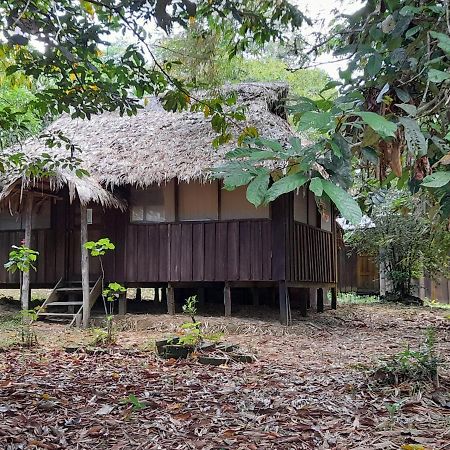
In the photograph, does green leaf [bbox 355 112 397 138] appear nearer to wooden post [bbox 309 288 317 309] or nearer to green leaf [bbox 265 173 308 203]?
green leaf [bbox 265 173 308 203]

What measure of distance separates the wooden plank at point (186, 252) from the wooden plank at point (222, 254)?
499mm

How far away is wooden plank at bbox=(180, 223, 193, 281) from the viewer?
10102 millimetres

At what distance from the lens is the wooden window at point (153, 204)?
10.4 m

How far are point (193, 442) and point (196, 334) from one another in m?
3.10

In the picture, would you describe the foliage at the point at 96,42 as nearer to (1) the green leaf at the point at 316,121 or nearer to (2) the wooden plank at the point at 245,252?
(1) the green leaf at the point at 316,121

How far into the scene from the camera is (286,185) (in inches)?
77.3

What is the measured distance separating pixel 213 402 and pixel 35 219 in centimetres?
781

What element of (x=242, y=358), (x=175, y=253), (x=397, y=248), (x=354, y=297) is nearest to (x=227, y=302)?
(x=175, y=253)

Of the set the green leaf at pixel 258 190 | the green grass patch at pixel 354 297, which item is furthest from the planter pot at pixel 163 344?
the green grass patch at pixel 354 297

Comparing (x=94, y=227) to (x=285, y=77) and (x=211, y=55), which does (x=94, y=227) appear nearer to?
(x=211, y=55)

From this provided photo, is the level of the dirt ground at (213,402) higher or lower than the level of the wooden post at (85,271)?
lower

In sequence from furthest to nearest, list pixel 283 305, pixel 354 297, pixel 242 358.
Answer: pixel 354 297
pixel 283 305
pixel 242 358

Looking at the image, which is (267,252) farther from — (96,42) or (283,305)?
(96,42)

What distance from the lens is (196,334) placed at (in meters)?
6.76
